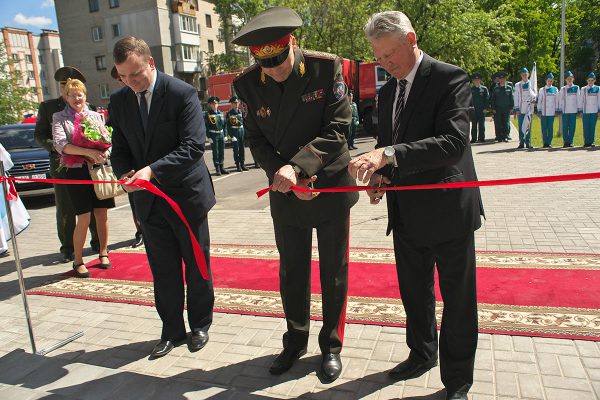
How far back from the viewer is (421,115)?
2445 millimetres

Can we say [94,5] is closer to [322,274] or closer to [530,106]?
Result: [530,106]

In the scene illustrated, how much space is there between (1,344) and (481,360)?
3619 mm

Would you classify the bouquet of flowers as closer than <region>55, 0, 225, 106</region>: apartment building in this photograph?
Yes

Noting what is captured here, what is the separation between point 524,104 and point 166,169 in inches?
532

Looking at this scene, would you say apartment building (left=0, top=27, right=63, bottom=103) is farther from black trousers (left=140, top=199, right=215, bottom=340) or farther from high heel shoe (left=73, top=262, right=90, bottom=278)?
black trousers (left=140, top=199, right=215, bottom=340)

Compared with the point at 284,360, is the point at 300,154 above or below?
above

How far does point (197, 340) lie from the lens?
11.6 feet

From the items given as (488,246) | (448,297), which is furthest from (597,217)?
(448,297)

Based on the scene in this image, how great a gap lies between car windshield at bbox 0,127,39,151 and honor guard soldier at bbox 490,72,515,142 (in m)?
13.1

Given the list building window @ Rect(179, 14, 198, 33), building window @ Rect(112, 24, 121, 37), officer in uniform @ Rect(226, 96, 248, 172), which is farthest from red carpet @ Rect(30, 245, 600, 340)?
building window @ Rect(112, 24, 121, 37)

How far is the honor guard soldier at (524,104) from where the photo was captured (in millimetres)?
13789

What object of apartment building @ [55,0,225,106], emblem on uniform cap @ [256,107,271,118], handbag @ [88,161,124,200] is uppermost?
apartment building @ [55,0,225,106]

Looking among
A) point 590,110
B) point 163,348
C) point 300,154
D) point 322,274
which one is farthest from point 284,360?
point 590,110

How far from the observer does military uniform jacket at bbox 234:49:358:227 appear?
2.81 meters
